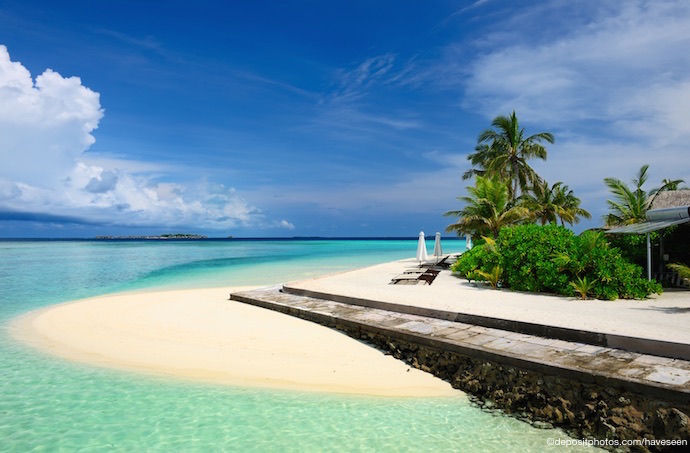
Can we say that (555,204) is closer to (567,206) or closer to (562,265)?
(567,206)

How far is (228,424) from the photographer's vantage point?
4.56m

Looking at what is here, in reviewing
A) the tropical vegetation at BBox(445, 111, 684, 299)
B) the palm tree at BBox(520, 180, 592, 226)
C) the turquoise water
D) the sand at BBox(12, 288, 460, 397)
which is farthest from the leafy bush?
the palm tree at BBox(520, 180, 592, 226)

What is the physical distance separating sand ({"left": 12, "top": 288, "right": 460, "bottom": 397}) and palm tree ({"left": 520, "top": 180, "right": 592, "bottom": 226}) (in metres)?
21.5

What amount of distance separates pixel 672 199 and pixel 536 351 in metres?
12.2

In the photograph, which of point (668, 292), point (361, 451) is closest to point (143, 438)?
point (361, 451)

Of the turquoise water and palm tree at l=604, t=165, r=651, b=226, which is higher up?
palm tree at l=604, t=165, r=651, b=226

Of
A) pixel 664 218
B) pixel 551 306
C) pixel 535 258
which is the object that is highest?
pixel 664 218

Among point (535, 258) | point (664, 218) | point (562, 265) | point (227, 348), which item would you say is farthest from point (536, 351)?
point (664, 218)

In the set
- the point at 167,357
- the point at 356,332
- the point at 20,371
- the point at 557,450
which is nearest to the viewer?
the point at 557,450

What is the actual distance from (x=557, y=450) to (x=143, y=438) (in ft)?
13.7

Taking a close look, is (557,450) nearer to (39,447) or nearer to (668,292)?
(39,447)

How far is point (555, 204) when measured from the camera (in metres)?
27.6

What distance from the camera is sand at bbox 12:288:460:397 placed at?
19.0 ft

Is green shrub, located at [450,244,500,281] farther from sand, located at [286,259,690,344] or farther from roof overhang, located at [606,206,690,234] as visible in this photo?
roof overhang, located at [606,206,690,234]
